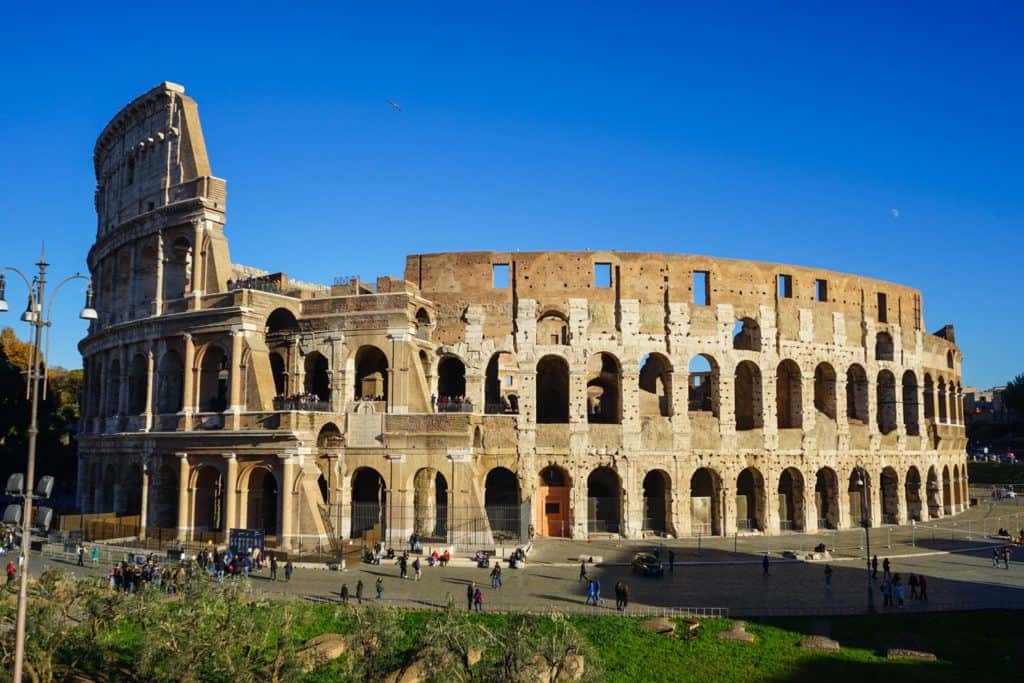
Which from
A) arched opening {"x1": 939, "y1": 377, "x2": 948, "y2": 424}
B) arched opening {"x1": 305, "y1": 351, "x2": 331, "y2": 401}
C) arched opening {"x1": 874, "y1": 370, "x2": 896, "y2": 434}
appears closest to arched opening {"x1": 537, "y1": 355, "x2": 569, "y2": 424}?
arched opening {"x1": 305, "y1": 351, "x2": 331, "y2": 401}

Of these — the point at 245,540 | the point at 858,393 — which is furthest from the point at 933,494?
the point at 245,540

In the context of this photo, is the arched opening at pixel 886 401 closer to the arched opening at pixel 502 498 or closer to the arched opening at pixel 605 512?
the arched opening at pixel 605 512

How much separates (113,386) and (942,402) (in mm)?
45173

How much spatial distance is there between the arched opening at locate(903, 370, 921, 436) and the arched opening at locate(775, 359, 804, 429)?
7523 millimetres

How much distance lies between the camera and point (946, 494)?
4609 cm

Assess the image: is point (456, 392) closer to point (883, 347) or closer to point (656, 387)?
point (656, 387)

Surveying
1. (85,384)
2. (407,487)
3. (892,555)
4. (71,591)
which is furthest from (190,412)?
(892,555)

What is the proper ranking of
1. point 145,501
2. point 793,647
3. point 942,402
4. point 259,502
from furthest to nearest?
point 942,402
point 145,501
point 259,502
point 793,647

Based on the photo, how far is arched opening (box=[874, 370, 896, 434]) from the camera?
137ft

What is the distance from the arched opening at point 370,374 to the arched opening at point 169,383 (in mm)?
7485

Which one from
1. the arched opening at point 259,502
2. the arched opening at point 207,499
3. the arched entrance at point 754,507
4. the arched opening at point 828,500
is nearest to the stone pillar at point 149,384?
the arched opening at point 207,499

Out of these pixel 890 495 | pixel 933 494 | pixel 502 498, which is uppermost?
pixel 502 498

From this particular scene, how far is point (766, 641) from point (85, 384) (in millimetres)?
35987

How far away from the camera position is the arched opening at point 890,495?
40.9 metres
